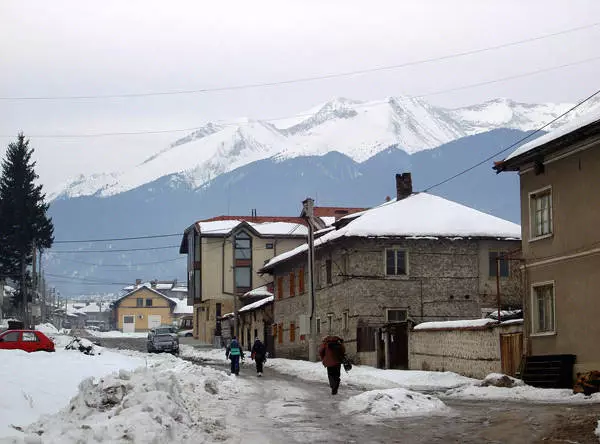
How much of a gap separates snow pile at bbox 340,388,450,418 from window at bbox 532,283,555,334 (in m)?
9.03

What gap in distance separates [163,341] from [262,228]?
84.6 ft

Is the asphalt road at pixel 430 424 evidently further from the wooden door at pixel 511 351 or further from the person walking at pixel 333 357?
the wooden door at pixel 511 351

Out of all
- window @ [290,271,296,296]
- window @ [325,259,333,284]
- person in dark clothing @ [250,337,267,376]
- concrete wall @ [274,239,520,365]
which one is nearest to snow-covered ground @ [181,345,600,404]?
person in dark clothing @ [250,337,267,376]

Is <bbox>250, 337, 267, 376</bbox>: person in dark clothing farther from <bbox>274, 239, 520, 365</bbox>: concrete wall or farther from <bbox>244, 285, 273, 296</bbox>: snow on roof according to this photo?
<bbox>244, 285, 273, 296</bbox>: snow on roof

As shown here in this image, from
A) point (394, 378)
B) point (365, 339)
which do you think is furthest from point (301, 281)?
point (394, 378)

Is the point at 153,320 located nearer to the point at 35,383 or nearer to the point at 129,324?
the point at 129,324

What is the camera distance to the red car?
41.2 metres

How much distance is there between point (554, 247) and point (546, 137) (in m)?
3.28

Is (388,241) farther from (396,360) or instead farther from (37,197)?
(37,197)

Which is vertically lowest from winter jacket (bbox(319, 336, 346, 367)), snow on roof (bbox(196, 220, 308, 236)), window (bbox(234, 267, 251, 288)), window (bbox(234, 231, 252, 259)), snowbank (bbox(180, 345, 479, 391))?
snowbank (bbox(180, 345, 479, 391))

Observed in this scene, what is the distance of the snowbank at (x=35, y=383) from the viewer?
16.5m

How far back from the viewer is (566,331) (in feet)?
89.7

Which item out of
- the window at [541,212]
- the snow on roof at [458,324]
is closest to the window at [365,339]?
the snow on roof at [458,324]

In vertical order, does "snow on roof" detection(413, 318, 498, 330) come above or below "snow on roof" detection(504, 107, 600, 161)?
below
